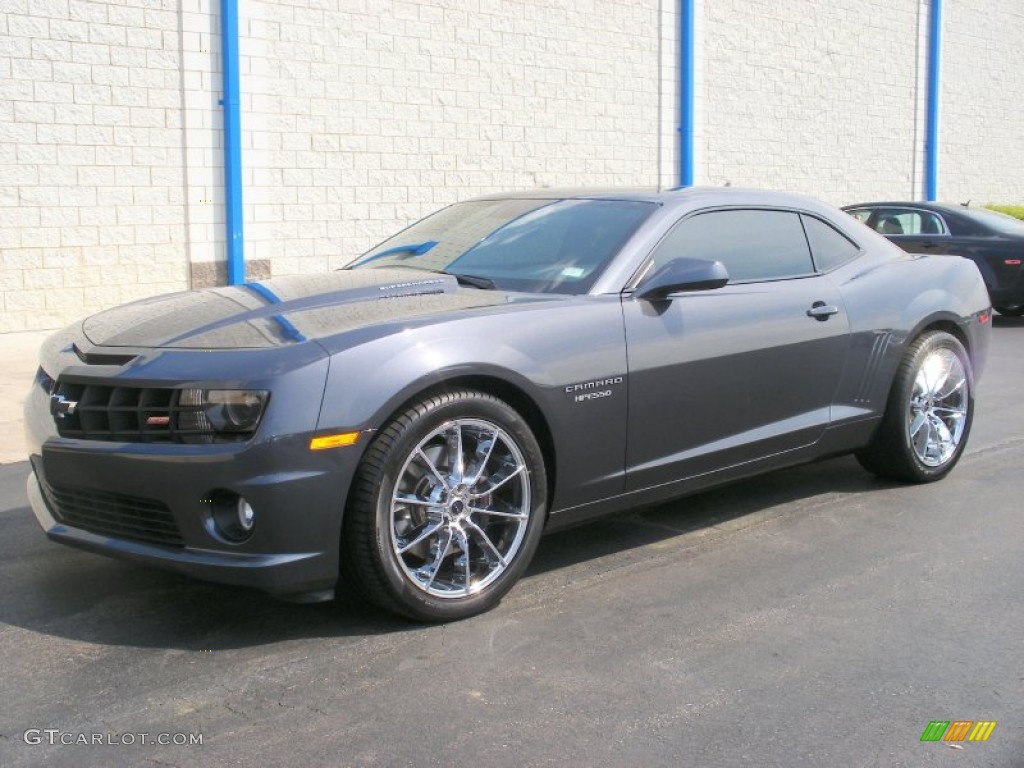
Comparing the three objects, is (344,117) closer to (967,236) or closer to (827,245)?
(967,236)

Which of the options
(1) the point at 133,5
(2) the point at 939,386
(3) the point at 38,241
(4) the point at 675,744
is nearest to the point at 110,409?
(4) the point at 675,744

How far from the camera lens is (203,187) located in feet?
41.9

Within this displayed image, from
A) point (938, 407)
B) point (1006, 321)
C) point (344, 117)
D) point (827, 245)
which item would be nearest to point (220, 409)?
point (827, 245)

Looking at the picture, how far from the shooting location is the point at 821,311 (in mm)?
5566

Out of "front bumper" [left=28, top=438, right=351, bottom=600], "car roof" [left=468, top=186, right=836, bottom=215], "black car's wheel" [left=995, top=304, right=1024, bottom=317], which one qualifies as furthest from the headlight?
"black car's wheel" [left=995, top=304, right=1024, bottom=317]

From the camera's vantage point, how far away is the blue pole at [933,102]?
2333 cm

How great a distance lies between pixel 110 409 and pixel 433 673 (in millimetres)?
1386

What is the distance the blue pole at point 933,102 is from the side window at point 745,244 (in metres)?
19.6

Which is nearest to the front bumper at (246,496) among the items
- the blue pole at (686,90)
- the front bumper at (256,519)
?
the front bumper at (256,519)

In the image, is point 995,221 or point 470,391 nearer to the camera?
point 470,391

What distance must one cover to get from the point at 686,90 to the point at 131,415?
50.7 ft

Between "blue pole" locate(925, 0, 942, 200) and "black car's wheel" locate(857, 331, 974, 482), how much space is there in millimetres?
18747

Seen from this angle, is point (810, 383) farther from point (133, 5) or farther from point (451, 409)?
point (133, 5)

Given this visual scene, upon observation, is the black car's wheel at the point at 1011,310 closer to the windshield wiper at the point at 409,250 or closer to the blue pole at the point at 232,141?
the blue pole at the point at 232,141
